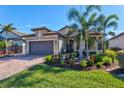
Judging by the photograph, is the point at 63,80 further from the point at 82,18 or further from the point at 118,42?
the point at 118,42

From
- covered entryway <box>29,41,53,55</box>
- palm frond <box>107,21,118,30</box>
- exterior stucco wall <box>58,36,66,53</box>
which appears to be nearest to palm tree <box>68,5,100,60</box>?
palm frond <box>107,21,118,30</box>

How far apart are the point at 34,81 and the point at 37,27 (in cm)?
1145

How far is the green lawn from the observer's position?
8.95 metres

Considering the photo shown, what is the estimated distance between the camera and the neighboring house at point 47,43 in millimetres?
19531

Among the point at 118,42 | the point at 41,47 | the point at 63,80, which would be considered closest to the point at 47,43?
the point at 41,47

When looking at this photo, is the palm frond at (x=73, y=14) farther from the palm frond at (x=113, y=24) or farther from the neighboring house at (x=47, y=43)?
the neighboring house at (x=47, y=43)

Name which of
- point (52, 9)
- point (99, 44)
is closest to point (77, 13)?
point (52, 9)

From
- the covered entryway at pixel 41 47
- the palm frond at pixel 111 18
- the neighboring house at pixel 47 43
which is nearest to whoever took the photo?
the palm frond at pixel 111 18

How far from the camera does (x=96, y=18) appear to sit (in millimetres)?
14648

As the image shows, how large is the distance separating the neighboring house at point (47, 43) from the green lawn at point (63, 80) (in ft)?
28.4

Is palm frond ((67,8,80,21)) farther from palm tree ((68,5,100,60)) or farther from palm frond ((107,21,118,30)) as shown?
palm frond ((107,21,118,30))

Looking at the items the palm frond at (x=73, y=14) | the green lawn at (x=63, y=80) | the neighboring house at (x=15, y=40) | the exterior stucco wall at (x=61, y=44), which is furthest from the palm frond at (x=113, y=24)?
the neighboring house at (x=15, y=40)

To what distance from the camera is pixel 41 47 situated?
2036 centimetres
